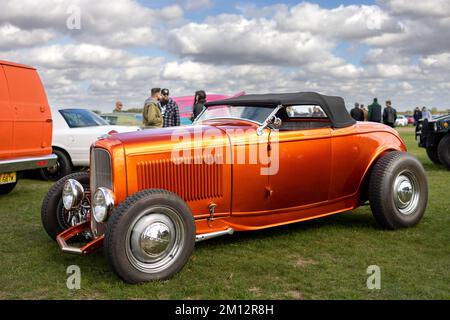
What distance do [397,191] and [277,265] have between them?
6.71ft

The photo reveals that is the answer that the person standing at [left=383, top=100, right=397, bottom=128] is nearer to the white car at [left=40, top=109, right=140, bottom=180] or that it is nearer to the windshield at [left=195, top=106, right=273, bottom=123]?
the white car at [left=40, top=109, right=140, bottom=180]

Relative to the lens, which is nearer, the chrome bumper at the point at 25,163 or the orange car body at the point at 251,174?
the orange car body at the point at 251,174

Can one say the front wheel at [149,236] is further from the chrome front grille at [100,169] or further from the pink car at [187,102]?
the pink car at [187,102]

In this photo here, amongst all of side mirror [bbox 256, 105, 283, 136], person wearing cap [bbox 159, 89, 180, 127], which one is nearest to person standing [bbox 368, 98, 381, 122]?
person wearing cap [bbox 159, 89, 180, 127]

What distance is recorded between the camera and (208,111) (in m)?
5.84

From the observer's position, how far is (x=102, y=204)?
4.23 m

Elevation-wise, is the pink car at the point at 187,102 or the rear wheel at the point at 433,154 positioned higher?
the pink car at the point at 187,102

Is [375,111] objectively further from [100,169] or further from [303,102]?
[100,169]

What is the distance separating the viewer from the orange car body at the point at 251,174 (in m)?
4.44

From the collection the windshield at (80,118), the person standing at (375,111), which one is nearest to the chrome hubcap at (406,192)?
the windshield at (80,118)

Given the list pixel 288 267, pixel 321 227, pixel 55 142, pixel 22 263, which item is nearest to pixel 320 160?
pixel 321 227

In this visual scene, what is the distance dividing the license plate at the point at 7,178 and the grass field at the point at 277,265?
5.09ft
